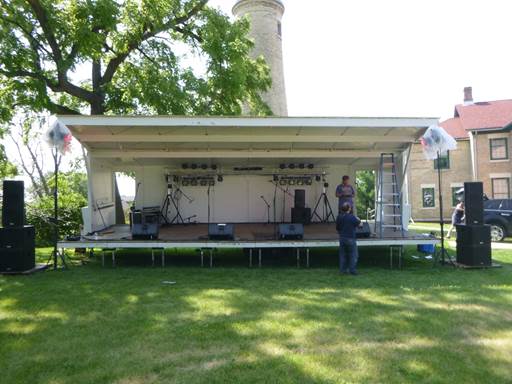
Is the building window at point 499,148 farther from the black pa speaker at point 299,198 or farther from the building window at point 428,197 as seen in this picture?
the black pa speaker at point 299,198

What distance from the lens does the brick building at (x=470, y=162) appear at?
2550 centimetres

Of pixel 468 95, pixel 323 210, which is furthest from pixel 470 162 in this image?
pixel 323 210

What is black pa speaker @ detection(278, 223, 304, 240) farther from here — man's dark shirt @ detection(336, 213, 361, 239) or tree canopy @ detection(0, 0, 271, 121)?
tree canopy @ detection(0, 0, 271, 121)

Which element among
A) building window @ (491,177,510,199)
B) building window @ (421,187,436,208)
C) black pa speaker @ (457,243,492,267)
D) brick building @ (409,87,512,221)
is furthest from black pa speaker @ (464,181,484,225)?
Answer: building window @ (421,187,436,208)

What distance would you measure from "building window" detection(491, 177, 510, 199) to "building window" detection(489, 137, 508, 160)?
1.35 meters

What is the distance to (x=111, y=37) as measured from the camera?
601 inches

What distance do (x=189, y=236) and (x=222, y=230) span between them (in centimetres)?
118

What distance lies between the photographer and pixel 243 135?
9633 millimetres

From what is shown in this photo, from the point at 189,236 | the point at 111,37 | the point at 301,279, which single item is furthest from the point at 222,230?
the point at 111,37

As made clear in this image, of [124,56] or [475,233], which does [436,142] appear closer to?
[475,233]

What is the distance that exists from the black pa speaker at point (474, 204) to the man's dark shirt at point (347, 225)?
2643 mm

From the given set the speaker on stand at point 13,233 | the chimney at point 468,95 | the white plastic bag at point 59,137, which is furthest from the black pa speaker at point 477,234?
the chimney at point 468,95

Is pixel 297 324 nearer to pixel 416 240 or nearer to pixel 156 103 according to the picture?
pixel 416 240

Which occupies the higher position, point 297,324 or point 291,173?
point 291,173
